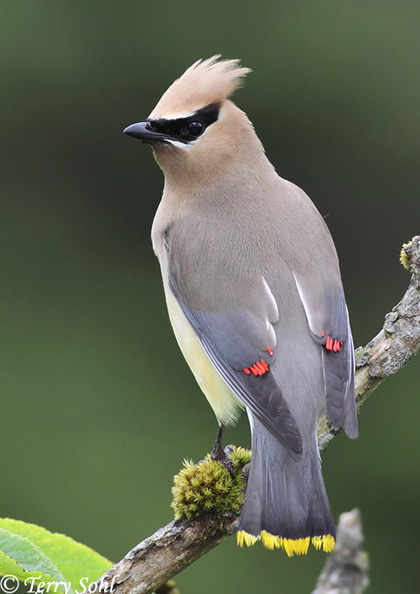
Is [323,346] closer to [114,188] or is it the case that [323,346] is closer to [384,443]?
[384,443]

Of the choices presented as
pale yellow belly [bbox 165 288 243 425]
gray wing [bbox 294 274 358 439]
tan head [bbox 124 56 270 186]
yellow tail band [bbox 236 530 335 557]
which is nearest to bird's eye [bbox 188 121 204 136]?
tan head [bbox 124 56 270 186]

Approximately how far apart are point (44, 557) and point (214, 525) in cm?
87

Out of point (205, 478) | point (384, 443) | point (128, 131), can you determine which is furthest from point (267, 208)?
point (384, 443)

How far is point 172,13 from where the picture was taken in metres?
7.08

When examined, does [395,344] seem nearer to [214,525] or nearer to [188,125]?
[214,525]

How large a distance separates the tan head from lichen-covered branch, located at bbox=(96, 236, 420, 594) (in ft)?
3.15

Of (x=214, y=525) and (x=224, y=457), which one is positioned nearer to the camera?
(x=214, y=525)

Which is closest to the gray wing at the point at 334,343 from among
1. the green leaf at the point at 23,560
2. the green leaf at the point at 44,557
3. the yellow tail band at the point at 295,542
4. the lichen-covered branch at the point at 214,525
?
the lichen-covered branch at the point at 214,525

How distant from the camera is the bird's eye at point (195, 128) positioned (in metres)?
3.97

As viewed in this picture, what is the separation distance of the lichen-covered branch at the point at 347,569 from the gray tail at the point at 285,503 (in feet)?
3.56

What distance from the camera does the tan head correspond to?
3.90 m

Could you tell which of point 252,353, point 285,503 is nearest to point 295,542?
point 285,503

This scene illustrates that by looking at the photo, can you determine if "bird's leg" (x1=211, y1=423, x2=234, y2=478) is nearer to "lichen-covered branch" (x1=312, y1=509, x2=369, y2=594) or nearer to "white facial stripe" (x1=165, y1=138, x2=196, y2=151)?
"white facial stripe" (x1=165, y1=138, x2=196, y2=151)

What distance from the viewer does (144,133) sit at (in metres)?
3.88
